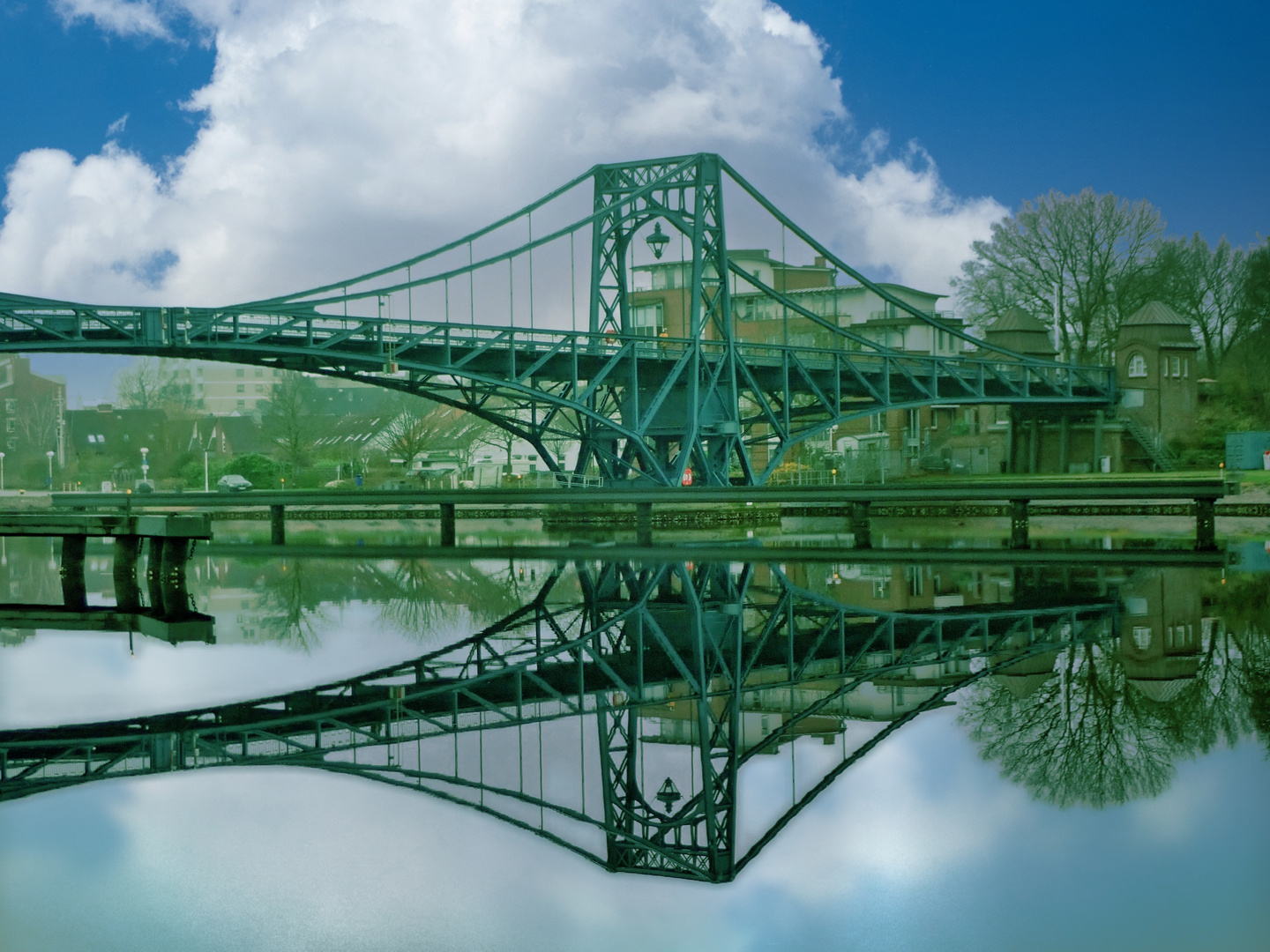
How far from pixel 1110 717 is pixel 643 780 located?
422cm

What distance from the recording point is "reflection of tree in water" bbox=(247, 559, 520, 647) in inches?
784

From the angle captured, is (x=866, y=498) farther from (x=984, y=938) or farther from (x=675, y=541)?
(x=984, y=938)

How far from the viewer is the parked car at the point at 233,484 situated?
77.1 m

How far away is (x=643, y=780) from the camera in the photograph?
941 cm

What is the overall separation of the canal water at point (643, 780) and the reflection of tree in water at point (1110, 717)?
4cm

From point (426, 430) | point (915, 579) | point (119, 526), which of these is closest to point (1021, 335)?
point (426, 430)

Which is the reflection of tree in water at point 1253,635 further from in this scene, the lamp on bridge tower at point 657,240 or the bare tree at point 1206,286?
the bare tree at point 1206,286

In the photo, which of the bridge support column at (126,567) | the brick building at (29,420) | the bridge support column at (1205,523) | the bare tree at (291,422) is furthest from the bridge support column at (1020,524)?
the brick building at (29,420)

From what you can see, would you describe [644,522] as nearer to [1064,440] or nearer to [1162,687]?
[1162,687]

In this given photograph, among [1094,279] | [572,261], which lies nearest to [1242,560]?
[572,261]

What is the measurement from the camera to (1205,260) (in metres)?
78.3

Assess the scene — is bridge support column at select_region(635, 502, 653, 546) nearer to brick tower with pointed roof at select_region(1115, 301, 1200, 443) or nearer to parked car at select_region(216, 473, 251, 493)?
brick tower with pointed roof at select_region(1115, 301, 1200, 443)

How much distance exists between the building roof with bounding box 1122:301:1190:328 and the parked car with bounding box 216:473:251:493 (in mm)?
49293

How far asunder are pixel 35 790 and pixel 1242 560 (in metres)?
24.0
